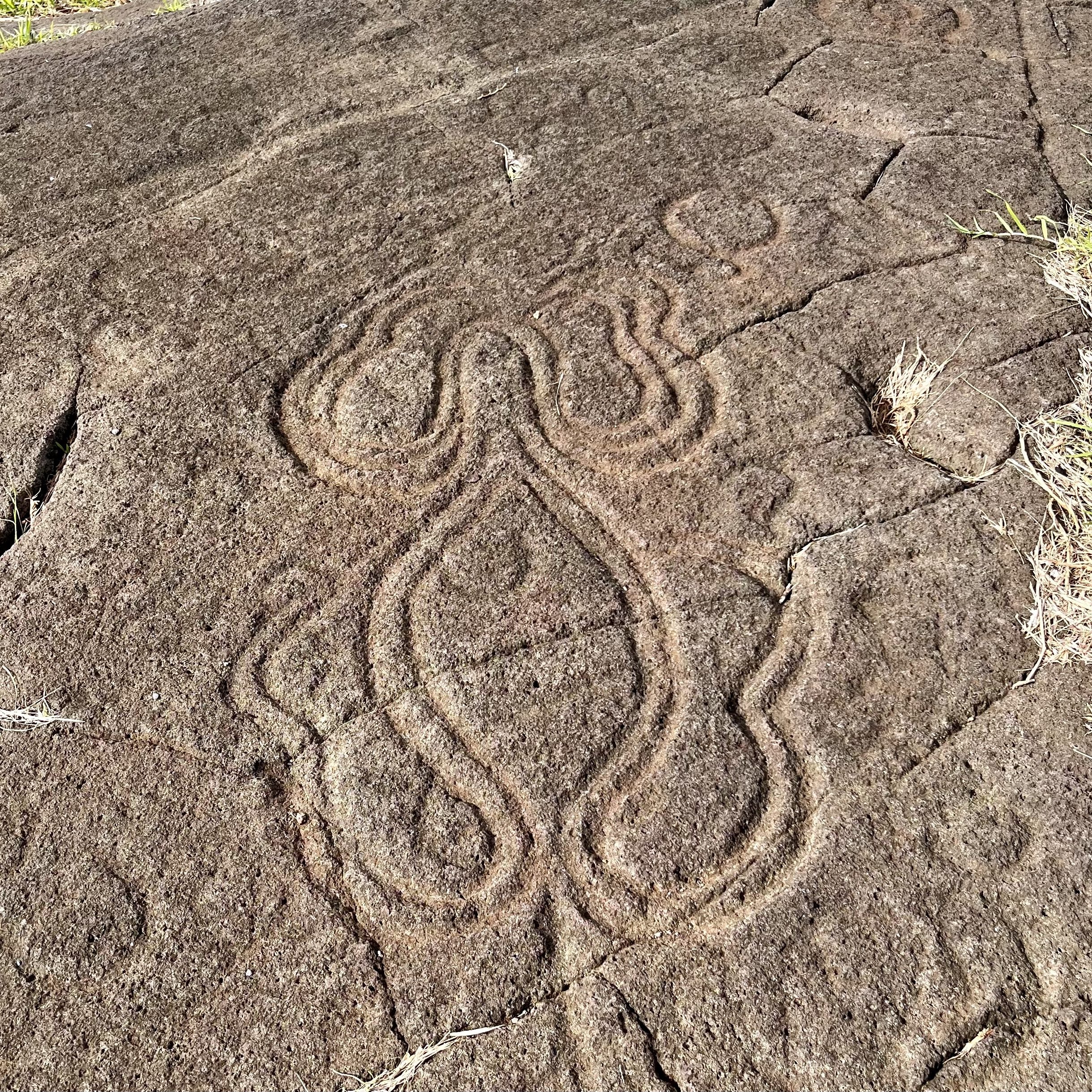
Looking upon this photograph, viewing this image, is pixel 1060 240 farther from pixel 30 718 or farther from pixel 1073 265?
pixel 30 718

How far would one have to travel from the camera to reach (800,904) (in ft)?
5.76

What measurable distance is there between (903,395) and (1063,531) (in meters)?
0.51

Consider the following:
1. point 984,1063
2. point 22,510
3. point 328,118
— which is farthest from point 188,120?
point 984,1063

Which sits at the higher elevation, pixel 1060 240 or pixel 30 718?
pixel 30 718

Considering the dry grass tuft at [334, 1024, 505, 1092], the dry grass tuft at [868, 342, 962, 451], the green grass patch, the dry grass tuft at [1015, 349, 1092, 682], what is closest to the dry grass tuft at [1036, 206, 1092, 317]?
the dry grass tuft at [1015, 349, 1092, 682]

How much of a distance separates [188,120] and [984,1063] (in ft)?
10.9

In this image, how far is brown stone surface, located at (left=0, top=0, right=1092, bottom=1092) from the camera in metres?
1.68

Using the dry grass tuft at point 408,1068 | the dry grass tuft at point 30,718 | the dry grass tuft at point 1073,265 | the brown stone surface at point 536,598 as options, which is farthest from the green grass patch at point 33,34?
the dry grass tuft at point 408,1068

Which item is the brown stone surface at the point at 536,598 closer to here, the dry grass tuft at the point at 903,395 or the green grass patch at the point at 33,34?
the dry grass tuft at the point at 903,395

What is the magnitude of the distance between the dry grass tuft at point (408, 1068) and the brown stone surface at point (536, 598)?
2 cm

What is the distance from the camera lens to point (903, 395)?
8.38 ft

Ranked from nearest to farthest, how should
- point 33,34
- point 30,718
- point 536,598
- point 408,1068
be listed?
1. point 408,1068
2. point 30,718
3. point 536,598
4. point 33,34

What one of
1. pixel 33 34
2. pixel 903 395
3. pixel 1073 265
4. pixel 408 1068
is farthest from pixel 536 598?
pixel 33 34

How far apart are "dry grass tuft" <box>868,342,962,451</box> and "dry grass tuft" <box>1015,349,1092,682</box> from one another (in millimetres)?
238
